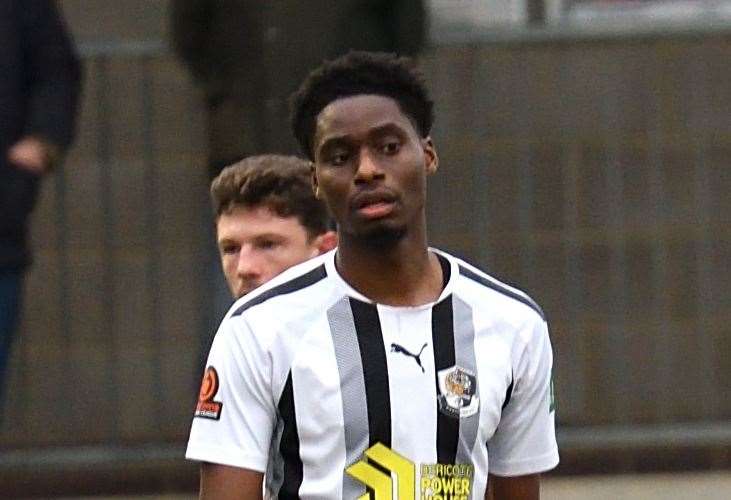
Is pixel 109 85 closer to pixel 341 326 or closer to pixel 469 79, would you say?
pixel 469 79

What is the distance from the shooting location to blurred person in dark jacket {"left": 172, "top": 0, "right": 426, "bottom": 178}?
6945 millimetres

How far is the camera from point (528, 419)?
406 centimetres

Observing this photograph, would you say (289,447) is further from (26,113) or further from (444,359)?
(26,113)

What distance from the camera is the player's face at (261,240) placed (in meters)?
4.66

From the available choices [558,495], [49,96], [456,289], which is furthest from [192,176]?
[456,289]

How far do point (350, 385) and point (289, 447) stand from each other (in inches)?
6.2

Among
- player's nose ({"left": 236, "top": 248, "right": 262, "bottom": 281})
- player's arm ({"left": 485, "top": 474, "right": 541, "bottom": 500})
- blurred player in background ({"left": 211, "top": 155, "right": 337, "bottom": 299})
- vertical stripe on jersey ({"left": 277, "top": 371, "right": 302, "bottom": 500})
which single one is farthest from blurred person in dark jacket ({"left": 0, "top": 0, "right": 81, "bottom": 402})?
vertical stripe on jersey ({"left": 277, "top": 371, "right": 302, "bottom": 500})

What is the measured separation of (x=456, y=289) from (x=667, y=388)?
4.00 m

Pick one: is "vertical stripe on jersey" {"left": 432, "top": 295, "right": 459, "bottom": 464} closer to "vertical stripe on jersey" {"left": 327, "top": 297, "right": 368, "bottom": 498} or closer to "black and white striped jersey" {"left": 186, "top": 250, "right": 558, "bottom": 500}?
"black and white striped jersey" {"left": 186, "top": 250, "right": 558, "bottom": 500}

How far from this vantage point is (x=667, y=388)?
787 centimetres

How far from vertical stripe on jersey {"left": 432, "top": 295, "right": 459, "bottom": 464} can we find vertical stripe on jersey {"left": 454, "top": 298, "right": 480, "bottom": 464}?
0.01m

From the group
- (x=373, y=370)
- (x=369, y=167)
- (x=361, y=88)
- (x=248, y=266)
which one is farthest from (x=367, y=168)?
(x=248, y=266)

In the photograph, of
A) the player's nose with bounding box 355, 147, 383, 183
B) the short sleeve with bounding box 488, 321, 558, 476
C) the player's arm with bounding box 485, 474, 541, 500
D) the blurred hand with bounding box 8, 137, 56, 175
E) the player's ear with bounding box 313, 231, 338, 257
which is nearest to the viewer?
the player's nose with bounding box 355, 147, 383, 183

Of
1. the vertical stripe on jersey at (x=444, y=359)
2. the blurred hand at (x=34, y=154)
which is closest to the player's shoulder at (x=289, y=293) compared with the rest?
the vertical stripe on jersey at (x=444, y=359)
